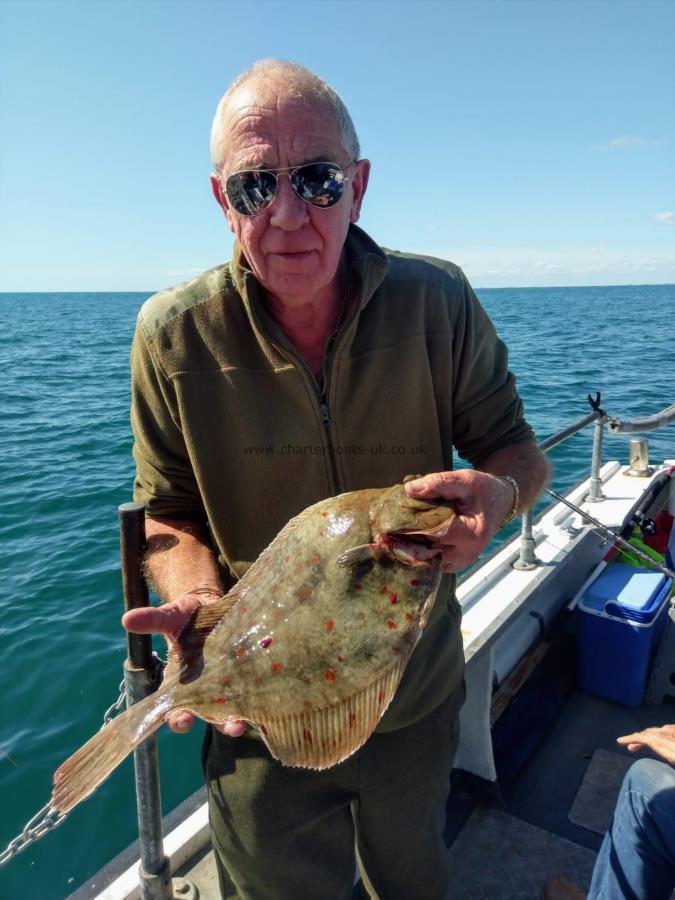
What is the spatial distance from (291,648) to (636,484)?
17.4 feet

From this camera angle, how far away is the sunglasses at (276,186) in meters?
1.85

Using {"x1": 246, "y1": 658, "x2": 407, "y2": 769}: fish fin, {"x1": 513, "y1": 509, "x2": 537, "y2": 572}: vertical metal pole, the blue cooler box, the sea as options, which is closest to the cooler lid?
the blue cooler box

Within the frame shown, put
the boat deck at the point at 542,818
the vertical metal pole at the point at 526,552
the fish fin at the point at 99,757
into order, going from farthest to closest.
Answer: the vertical metal pole at the point at 526,552 < the boat deck at the point at 542,818 < the fish fin at the point at 99,757

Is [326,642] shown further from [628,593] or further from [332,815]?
[628,593]

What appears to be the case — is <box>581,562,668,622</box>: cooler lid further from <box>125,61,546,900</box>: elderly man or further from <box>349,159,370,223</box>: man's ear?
<box>349,159,370,223</box>: man's ear

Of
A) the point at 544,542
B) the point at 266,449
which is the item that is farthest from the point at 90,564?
the point at 266,449

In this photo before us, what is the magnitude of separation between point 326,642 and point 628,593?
321cm

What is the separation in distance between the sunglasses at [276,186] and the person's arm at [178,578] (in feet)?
3.67

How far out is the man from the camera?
2145mm

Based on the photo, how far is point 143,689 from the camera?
2.22m

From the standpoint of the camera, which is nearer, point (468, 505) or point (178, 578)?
point (468, 505)

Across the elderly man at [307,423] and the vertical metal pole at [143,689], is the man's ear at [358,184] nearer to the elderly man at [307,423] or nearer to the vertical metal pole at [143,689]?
the elderly man at [307,423]

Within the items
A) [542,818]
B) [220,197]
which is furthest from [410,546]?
[542,818]

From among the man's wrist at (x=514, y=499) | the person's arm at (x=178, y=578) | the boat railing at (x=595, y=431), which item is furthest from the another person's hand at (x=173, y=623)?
the boat railing at (x=595, y=431)
